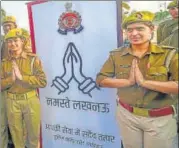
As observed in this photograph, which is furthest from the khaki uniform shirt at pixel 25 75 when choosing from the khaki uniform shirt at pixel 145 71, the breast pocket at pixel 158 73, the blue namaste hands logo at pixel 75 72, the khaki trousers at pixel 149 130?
the breast pocket at pixel 158 73

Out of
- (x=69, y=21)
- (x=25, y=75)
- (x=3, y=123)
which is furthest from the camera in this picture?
(x=3, y=123)

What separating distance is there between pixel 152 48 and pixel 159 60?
64 millimetres

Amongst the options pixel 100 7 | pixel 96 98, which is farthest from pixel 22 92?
pixel 100 7

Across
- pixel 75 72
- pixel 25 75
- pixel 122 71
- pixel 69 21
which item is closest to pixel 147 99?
pixel 122 71

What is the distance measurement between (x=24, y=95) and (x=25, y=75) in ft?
0.38

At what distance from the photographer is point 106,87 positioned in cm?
168

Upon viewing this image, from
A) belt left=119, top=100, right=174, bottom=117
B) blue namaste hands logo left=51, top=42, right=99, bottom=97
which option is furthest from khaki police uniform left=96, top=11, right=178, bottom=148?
blue namaste hands logo left=51, top=42, right=99, bottom=97

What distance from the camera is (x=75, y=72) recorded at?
1738 mm

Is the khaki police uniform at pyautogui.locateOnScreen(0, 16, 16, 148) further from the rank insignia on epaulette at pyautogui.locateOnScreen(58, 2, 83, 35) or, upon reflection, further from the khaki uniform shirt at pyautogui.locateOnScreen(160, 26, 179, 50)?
the khaki uniform shirt at pyautogui.locateOnScreen(160, 26, 179, 50)

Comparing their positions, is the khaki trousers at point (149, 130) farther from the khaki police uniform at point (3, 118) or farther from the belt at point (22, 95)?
the khaki police uniform at point (3, 118)

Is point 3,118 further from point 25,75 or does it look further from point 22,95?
point 25,75

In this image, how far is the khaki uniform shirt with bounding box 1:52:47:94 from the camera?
1.82m

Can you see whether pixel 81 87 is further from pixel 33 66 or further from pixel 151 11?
pixel 151 11

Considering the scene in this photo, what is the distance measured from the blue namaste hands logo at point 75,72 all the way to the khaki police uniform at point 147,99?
124mm
